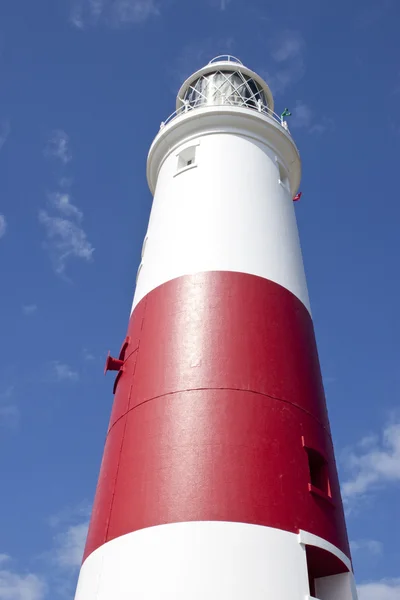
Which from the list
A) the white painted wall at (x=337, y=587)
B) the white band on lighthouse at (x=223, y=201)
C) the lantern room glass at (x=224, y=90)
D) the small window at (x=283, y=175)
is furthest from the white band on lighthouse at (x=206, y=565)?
the lantern room glass at (x=224, y=90)

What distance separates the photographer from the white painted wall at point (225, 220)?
34.6 feet

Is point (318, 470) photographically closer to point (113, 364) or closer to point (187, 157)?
point (113, 364)

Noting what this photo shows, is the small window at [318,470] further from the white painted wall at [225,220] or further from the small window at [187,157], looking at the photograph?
the small window at [187,157]

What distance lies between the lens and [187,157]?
13727mm

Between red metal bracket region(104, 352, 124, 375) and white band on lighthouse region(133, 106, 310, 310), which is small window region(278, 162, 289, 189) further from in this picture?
red metal bracket region(104, 352, 124, 375)

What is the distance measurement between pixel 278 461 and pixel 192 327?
2.47 meters

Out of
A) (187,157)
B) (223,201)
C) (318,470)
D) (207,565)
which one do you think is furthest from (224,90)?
(207,565)

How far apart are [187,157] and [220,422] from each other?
7296 millimetres

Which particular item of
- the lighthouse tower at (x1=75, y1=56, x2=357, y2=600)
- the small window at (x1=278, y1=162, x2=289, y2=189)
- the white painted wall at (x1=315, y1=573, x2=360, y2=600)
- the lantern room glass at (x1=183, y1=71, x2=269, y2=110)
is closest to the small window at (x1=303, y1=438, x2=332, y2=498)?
the lighthouse tower at (x1=75, y1=56, x2=357, y2=600)

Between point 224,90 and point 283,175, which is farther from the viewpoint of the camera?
point 224,90

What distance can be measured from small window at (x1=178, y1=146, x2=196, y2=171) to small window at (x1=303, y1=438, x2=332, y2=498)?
283 inches

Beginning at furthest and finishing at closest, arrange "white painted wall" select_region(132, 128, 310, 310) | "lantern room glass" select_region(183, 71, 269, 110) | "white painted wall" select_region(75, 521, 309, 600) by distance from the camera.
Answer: "lantern room glass" select_region(183, 71, 269, 110) → "white painted wall" select_region(132, 128, 310, 310) → "white painted wall" select_region(75, 521, 309, 600)

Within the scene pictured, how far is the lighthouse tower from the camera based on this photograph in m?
7.31

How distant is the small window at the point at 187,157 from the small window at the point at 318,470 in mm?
7188
